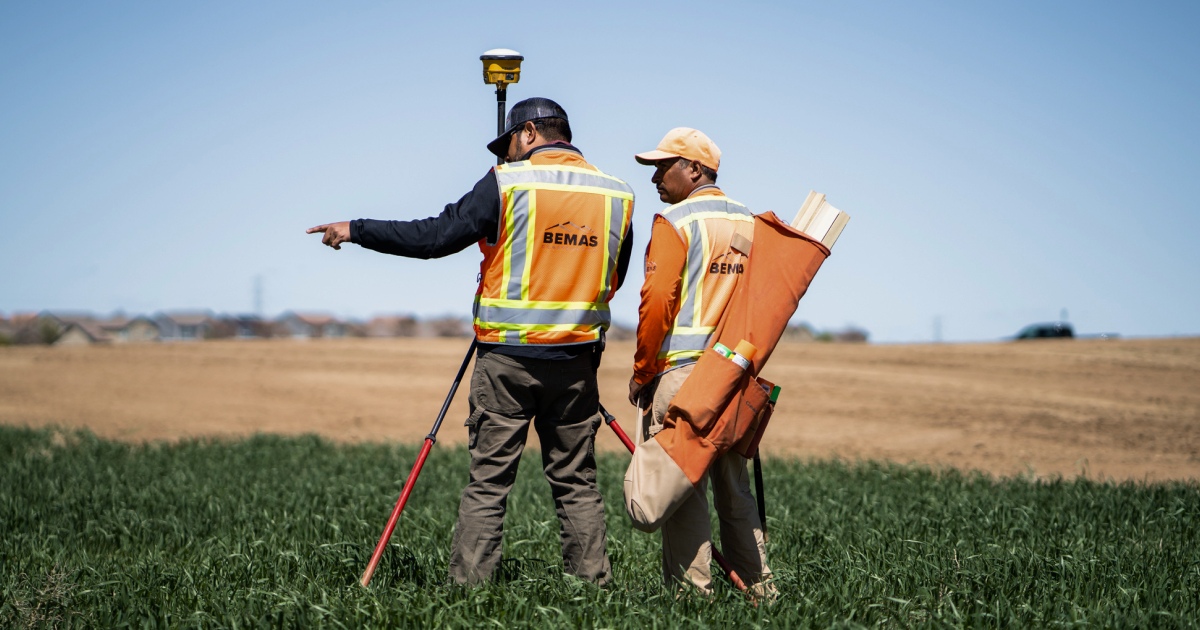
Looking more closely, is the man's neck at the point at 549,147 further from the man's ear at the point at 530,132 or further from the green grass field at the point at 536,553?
the green grass field at the point at 536,553

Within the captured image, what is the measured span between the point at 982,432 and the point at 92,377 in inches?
798

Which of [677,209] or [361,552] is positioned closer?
[677,209]

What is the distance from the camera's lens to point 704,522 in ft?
11.8

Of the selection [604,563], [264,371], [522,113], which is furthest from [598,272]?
[264,371]

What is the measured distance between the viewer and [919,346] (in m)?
26.1

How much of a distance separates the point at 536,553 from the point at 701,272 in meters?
2.16

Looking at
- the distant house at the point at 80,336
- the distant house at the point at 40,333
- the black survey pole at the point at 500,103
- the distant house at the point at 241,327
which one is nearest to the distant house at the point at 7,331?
the distant house at the point at 40,333

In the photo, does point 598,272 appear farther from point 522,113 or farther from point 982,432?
point 982,432

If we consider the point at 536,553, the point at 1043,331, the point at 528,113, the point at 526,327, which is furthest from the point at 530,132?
the point at 1043,331

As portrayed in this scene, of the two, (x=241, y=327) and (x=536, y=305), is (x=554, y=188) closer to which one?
(x=536, y=305)

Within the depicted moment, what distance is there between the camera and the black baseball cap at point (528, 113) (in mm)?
3869

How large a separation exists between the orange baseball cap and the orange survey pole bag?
1.48 ft

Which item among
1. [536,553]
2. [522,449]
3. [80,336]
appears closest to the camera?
[522,449]

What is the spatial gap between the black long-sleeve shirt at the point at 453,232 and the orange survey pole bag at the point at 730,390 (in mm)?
631
